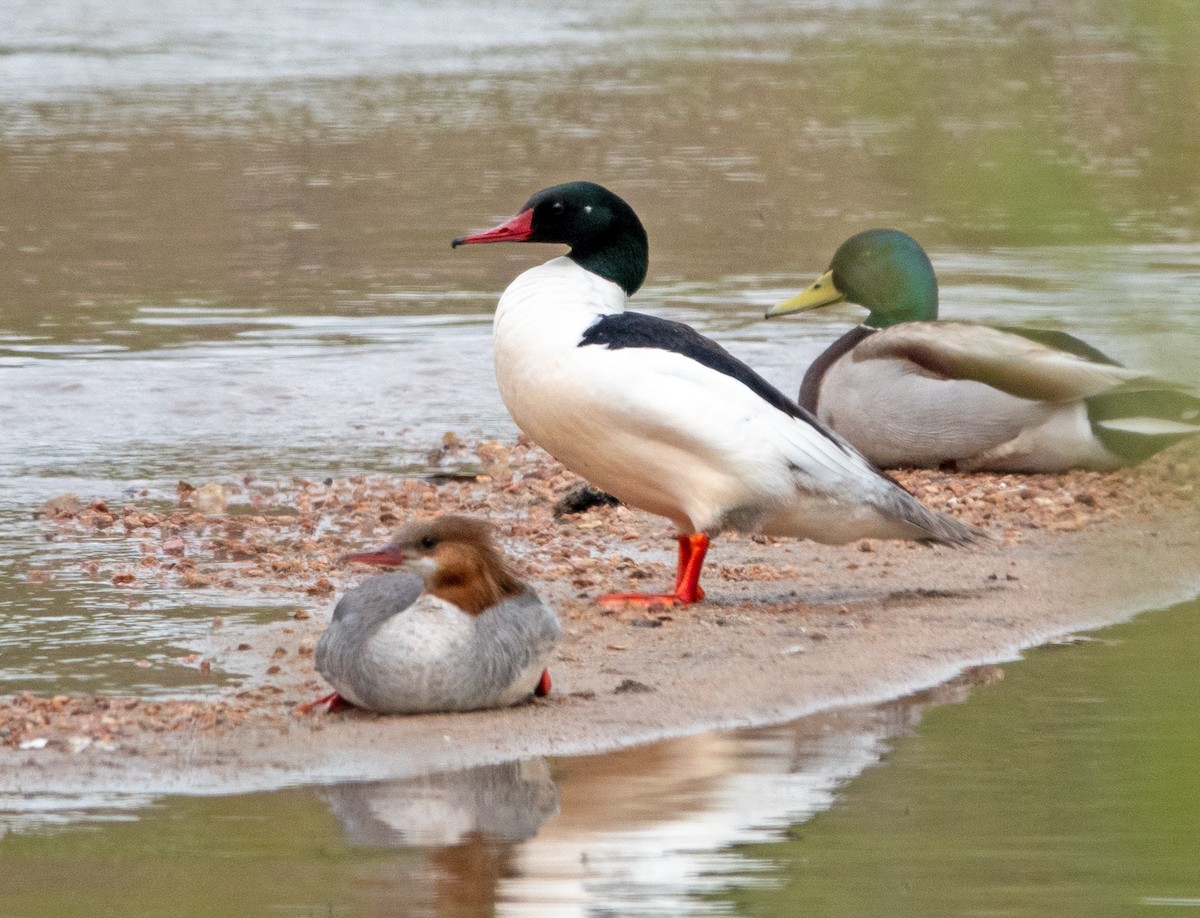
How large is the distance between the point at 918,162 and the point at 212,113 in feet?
68.3

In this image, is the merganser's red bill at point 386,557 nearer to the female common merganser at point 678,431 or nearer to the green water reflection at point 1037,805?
the female common merganser at point 678,431

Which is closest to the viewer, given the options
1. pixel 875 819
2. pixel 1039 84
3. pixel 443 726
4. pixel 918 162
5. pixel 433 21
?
pixel 918 162

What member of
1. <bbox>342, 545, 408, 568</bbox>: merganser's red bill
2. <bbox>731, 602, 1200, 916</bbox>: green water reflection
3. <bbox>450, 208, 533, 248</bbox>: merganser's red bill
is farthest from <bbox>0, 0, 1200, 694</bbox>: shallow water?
<bbox>450, 208, 533, 248</bbox>: merganser's red bill

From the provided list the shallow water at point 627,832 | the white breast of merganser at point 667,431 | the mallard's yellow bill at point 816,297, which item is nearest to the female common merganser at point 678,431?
the white breast of merganser at point 667,431

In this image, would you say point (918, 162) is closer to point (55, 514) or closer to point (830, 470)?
point (830, 470)

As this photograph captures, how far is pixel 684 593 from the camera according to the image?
6.25m

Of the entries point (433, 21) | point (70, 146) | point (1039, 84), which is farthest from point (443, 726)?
point (433, 21)

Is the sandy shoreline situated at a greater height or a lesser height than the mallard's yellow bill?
lesser

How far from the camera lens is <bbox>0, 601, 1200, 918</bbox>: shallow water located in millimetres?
3502

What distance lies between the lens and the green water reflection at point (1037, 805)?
1408 millimetres

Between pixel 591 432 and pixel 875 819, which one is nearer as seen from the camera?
pixel 875 819

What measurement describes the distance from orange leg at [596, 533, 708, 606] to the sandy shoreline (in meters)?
0.05

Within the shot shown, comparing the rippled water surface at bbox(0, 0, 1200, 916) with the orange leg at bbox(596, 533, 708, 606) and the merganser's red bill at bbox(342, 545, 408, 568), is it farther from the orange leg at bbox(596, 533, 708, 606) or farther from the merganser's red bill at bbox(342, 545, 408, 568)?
the orange leg at bbox(596, 533, 708, 606)

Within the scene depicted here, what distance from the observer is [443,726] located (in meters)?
4.91
